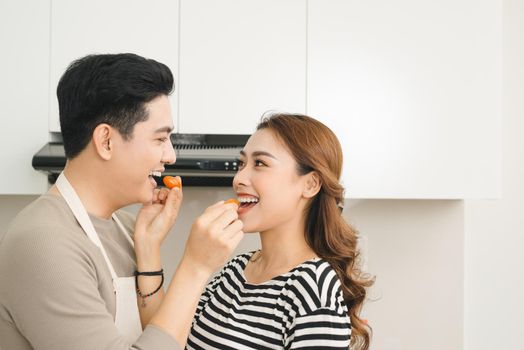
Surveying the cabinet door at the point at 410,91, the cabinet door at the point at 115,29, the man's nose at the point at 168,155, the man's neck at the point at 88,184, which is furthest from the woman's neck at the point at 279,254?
the cabinet door at the point at 115,29

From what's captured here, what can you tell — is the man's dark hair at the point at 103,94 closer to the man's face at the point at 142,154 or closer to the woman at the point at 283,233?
the man's face at the point at 142,154

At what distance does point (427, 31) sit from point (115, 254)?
1453 mm

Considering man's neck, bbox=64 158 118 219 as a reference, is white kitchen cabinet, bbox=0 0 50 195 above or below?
above

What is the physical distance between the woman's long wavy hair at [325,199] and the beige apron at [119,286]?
0.48 m

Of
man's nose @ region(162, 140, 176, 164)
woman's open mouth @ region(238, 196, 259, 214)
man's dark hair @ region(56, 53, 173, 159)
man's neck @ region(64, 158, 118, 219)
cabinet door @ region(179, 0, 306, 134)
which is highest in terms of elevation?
cabinet door @ region(179, 0, 306, 134)

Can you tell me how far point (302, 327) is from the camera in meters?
1.32

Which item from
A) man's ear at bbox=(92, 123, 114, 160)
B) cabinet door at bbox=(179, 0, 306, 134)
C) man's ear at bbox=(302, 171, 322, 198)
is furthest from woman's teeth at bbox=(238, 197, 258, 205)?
cabinet door at bbox=(179, 0, 306, 134)

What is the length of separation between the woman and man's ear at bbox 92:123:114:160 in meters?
0.35

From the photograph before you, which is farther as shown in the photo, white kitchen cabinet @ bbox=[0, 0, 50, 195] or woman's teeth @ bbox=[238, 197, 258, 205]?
white kitchen cabinet @ bbox=[0, 0, 50, 195]

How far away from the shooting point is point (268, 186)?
1537 mm

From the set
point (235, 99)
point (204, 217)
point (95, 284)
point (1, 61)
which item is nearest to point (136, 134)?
point (204, 217)

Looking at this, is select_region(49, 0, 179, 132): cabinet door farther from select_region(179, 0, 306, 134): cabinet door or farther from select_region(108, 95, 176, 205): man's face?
select_region(108, 95, 176, 205): man's face

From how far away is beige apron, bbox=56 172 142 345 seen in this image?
4.43ft

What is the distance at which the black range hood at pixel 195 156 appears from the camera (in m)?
2.18
